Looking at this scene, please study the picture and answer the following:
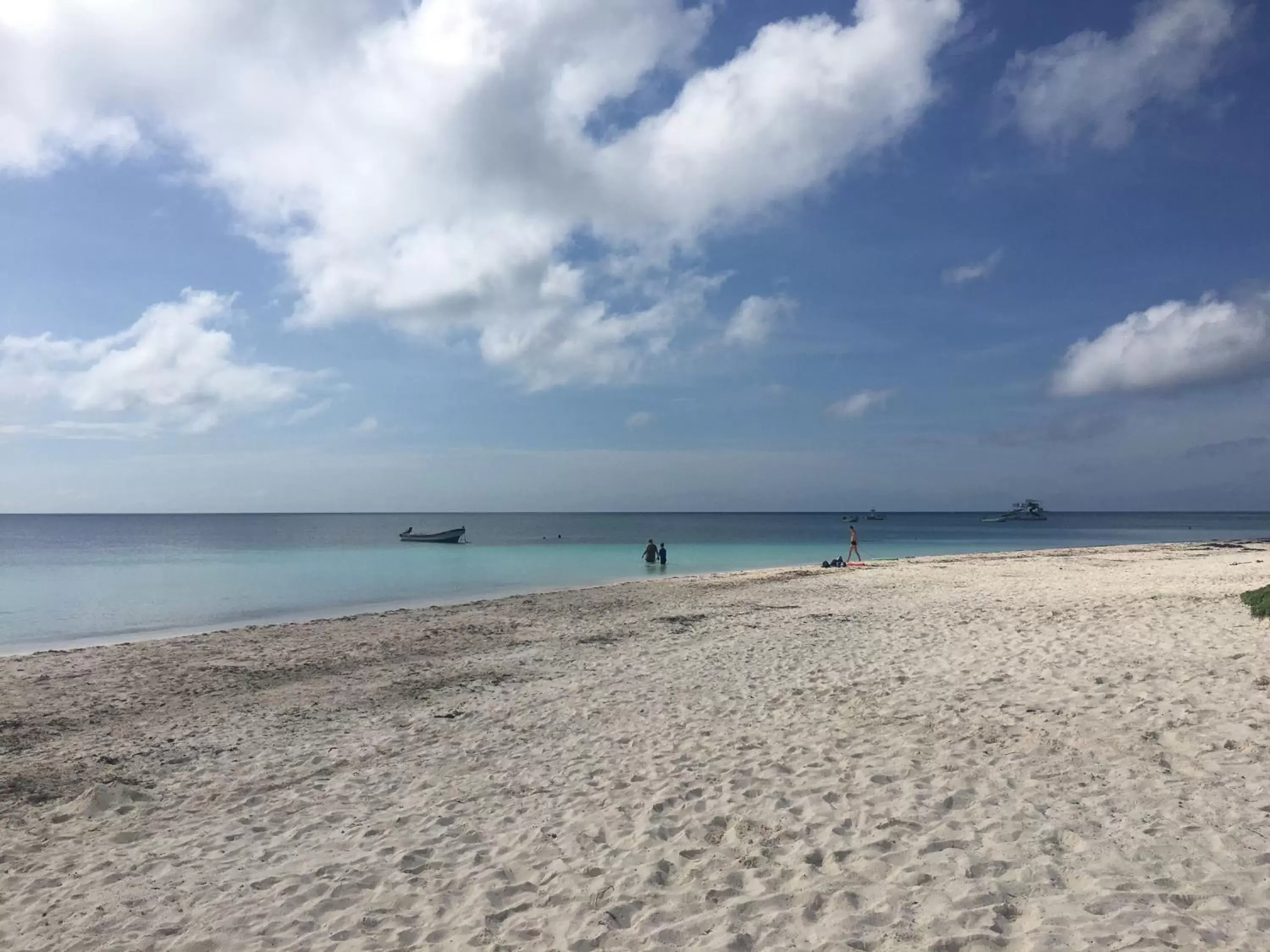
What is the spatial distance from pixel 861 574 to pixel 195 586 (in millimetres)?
28825

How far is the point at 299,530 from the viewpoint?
124625mm

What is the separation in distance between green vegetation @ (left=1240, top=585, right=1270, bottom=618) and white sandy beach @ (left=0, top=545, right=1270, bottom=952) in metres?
0.45

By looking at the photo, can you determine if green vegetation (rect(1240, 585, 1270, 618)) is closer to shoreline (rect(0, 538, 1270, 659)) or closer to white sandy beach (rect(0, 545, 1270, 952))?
white sandy beach (rect(0, 545, 1270, 952))

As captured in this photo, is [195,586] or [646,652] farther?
[195,586]

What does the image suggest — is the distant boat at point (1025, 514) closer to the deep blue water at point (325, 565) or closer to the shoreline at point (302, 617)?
the deep blue water at point (325, 565)

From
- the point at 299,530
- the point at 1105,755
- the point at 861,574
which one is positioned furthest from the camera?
the point at 299,530

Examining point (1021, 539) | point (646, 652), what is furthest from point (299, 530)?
point (646, 652)

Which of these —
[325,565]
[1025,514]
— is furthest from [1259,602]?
[1025,514]

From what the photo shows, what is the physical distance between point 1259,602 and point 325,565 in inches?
1765

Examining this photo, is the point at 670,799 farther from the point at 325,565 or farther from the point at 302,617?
the point at 325,565

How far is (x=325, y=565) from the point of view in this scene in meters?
46.7

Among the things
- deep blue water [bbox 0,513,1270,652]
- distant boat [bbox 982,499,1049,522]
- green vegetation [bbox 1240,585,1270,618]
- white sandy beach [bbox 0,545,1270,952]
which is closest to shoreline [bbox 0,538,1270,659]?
deep blue water [bbox 0,513,1270,652]

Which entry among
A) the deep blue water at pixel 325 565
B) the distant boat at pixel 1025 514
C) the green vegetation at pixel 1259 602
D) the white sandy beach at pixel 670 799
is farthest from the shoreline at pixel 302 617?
the distant boat at pixel 1025 514

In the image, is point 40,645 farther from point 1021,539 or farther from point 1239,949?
point 1021,539
